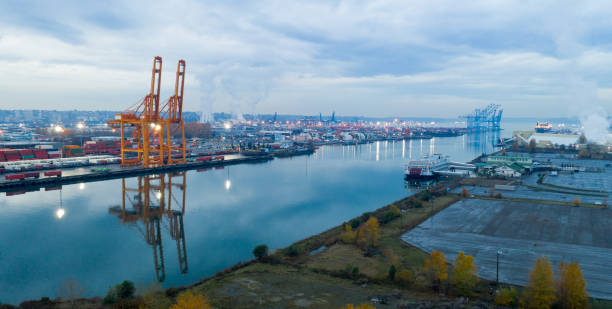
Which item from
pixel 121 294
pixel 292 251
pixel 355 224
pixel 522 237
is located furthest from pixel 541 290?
pixel 121 294

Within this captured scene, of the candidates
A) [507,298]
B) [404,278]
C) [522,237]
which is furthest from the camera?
[522,237]

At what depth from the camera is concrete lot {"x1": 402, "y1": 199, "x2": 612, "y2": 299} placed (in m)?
3.20

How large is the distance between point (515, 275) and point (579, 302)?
27.1 inches

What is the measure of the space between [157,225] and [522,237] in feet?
14.8

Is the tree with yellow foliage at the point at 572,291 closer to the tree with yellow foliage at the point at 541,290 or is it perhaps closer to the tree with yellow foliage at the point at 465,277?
the tree with yellow foliage at the point at 541,290

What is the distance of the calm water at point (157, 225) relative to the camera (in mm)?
3426

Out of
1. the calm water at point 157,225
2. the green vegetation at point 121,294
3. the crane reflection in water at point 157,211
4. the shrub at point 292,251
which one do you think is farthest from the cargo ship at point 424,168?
the green vegetation at point 121,294

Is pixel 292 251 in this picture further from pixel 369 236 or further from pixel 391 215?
pixel 391 215

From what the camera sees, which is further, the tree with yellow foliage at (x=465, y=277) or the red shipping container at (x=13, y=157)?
the red shipping container at (x=13, y=157)

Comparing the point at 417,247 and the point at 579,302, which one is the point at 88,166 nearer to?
the point at 417,247

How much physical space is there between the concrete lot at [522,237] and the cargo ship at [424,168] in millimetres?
3617

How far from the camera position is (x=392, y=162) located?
1295 centimetres

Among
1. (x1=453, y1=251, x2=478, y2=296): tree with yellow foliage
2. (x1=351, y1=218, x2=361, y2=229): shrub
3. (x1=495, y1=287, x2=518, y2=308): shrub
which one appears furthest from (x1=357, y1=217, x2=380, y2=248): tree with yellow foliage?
(x1=495, y1=287, x2=518, y2=308): shrub

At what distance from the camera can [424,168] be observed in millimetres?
9773
